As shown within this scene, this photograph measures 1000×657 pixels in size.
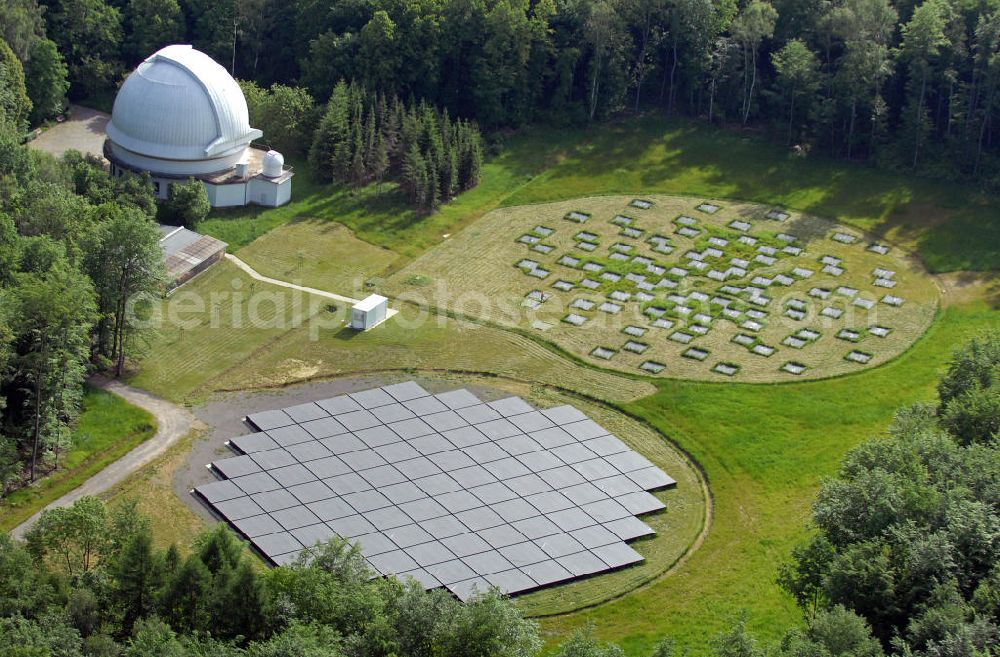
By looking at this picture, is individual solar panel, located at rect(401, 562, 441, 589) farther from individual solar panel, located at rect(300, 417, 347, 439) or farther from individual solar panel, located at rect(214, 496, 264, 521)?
individual solar panel, located at rect(300, 417, 347, 439)

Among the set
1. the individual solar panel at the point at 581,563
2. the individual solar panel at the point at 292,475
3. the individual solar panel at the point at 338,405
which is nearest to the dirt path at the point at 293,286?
the individual solar panel at the point at 338,405

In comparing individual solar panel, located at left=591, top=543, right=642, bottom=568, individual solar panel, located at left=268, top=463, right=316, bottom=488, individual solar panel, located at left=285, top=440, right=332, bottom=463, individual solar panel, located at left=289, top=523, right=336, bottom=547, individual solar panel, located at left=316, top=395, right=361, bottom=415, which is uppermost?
individual solar panel, located at left=316, top=395, right=361, bottom=415

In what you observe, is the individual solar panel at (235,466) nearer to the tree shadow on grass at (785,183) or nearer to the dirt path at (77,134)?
the dirt path at (77,134)

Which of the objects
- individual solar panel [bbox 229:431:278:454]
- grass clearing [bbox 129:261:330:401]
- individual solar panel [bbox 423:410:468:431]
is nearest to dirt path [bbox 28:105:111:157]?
grass clearing [bbox 129:261:330:401]

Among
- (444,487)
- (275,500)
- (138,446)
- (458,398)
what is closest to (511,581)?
(444,487)

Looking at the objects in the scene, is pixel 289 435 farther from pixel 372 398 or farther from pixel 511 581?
pixel 511 581

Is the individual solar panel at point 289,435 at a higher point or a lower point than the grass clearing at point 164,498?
higher
